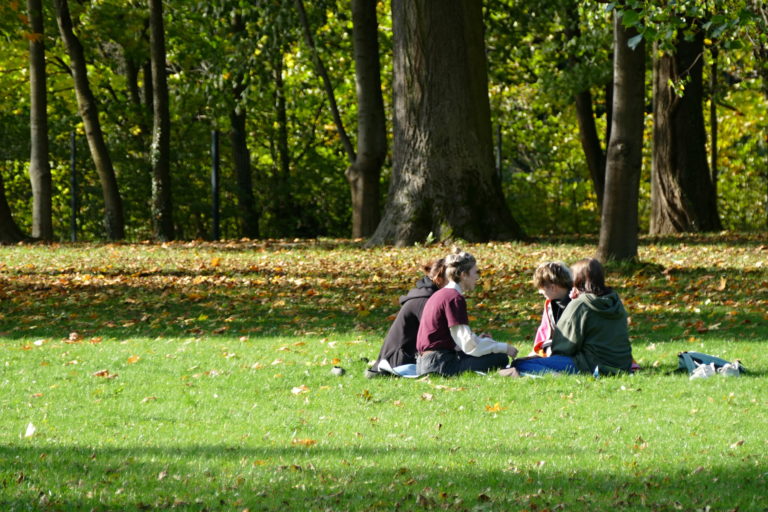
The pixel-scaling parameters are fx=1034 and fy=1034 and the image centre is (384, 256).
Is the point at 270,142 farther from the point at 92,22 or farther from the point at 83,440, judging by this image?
the point at 83,440

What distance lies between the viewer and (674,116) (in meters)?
22.1

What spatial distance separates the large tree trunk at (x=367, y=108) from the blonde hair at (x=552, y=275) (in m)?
13.5

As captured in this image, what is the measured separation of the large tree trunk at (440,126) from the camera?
19.0 metres

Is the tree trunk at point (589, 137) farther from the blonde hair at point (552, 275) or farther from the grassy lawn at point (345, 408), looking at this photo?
the blonde hair at point (552, 275)

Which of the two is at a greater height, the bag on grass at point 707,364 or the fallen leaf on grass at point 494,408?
the bag on grass at point 707,364

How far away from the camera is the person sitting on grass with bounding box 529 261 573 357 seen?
29.0ft

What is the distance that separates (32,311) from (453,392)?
7.66 m

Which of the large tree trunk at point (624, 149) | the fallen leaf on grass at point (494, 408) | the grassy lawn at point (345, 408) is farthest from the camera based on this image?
the large tree trunk at point (624, 149)

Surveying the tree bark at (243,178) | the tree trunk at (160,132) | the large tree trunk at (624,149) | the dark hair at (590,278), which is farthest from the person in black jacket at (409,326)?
the tree bark at (243,178)

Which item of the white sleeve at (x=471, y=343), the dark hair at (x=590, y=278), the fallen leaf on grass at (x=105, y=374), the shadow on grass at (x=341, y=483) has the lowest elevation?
the fallen leaf on grass at (x=105, y=374)

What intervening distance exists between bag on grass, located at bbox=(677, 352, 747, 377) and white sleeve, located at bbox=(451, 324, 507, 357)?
58.5 inches

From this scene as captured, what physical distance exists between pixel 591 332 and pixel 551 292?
1.87 ft

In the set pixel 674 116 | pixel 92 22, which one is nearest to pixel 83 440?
pixel 674 116

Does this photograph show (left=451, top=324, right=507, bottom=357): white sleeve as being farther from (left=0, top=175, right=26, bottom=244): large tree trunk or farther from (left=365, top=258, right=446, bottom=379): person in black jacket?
(left=0, top=175, right=26, bottom=244): large tree trunk
